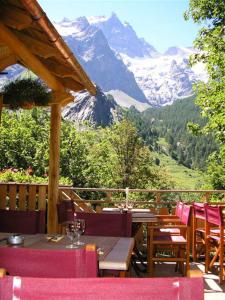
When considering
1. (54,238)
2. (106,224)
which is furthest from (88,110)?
(54,238)

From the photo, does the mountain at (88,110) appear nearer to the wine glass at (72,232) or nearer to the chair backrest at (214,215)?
the chair backrest at (214,215)

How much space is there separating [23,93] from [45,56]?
81 centimetres

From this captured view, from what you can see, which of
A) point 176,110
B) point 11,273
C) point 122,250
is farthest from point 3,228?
point 176,110

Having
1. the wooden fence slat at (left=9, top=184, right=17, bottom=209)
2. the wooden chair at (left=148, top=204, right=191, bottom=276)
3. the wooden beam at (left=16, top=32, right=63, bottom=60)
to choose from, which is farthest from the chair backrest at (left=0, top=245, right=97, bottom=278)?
the wooden fence slat at (left=9, top=184, right=17, bottom=209)

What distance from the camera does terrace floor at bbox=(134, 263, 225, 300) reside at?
425cm

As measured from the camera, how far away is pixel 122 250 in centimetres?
247

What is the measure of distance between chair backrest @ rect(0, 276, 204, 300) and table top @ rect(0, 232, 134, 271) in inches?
37.2

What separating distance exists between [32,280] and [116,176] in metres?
24.4

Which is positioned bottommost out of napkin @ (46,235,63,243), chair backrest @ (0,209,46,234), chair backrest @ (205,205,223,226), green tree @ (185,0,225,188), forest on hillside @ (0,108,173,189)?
chair backrest @ (205,205,223,226)

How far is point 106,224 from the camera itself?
126 inches

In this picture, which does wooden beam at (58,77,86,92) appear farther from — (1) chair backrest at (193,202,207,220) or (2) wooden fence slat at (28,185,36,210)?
(1) chair backrest at (193,202,207,220)

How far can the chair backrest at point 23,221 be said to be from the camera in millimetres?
3266

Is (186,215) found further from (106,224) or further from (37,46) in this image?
(37,46)

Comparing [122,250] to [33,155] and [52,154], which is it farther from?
[33,155]
